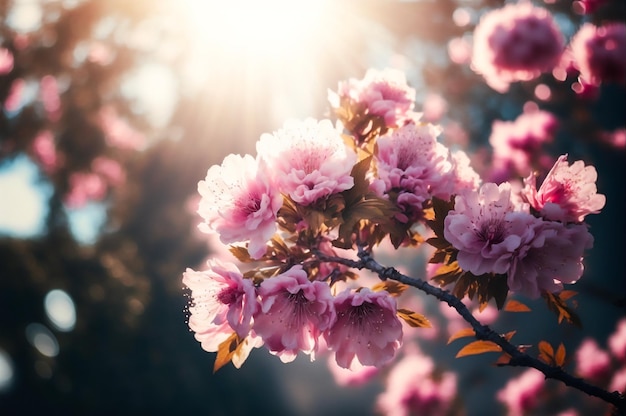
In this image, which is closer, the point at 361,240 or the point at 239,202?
the point at 239,202

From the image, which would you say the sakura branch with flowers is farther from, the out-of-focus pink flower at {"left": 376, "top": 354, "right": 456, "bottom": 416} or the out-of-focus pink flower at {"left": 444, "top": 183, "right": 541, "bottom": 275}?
the out-of-focus pink flower at {"left": 376, "top": 354, "right": 456, "bottom": 416}

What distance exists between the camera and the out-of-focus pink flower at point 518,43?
2164mm

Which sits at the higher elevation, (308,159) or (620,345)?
(308,159)

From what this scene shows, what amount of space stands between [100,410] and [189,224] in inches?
121

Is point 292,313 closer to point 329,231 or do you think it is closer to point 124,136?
point 329,231

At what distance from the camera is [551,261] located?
3.11 ft

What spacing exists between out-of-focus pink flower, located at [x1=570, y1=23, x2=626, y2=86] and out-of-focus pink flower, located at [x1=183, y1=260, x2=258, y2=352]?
2.00 m

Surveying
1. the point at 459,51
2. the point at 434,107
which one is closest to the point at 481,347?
the point at 459,51

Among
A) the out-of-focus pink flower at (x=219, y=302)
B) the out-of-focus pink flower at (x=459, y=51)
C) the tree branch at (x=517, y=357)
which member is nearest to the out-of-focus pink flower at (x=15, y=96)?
the out-of-focus pink flower at (x=459, y=51)

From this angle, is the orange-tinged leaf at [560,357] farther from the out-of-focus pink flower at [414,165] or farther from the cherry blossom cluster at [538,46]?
the cherry blossom cluster at [538,46]

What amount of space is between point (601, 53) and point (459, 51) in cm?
153

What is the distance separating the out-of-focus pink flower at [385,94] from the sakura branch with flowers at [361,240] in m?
0.13

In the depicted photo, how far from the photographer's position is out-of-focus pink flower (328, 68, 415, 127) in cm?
123

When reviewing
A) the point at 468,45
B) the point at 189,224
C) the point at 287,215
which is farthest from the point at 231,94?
the point at 287,215
